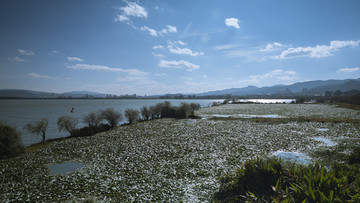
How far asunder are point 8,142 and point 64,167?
999 cm

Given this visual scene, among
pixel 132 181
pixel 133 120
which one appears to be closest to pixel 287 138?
pixel 132 181

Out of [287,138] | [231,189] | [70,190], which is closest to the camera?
[231,189]

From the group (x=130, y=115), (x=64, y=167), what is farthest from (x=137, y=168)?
(x=130, y=115)

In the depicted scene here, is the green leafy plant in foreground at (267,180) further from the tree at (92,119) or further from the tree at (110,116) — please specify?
the tree at (92,119)

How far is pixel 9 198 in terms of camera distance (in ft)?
35.1

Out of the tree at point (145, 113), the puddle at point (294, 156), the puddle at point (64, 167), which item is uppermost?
the tree at point (145, 113)

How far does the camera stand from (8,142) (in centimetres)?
1998

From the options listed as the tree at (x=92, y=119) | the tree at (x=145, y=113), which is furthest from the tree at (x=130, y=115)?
the tree at (x=92, y=119)

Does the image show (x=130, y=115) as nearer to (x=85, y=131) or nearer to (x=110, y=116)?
(x=110, y=116)

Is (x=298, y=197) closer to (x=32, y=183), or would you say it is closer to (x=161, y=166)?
(x=161, y=166)

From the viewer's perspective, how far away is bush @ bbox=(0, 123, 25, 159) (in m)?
19.5

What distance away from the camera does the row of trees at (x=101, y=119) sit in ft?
94.9

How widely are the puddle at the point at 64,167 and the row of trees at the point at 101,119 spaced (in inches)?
610

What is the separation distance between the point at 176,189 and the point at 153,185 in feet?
5.80
